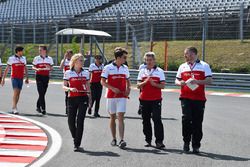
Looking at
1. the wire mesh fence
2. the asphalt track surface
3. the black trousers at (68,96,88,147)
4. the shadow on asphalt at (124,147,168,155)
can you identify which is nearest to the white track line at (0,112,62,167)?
the asphalt track surface

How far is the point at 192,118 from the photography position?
8.67m

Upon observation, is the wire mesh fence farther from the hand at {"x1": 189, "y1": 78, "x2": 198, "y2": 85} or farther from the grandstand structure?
the hand at {"x1": 189, "y1": 78, "x2": 198, "y2": 85}

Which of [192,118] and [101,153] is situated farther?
[192,118]

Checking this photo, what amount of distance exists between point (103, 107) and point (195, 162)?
8.22 metres

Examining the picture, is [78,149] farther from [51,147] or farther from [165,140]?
[165,140]

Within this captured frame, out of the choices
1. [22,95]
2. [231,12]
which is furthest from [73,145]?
[231,12]

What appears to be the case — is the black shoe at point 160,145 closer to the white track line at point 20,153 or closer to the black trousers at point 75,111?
the black trousers at point 75,111

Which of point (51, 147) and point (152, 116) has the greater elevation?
point (152, 116)

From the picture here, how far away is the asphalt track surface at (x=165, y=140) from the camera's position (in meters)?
7.64

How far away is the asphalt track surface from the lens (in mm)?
7645

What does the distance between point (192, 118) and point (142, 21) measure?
1854cm

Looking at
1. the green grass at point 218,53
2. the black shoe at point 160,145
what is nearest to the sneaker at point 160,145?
the black shoe at point 160,145

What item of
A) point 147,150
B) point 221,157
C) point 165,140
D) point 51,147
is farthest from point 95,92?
point 221,157

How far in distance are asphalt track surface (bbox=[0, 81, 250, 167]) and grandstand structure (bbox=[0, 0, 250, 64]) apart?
24.8 ft
